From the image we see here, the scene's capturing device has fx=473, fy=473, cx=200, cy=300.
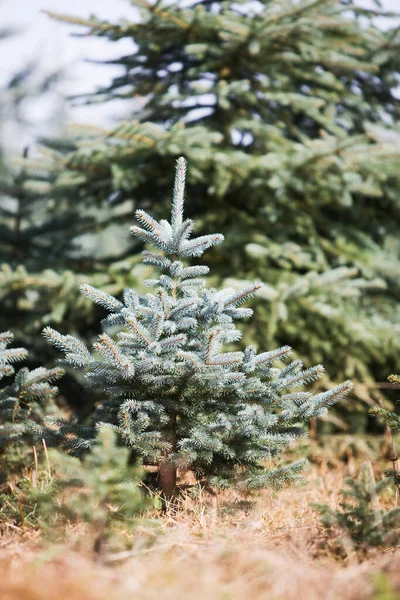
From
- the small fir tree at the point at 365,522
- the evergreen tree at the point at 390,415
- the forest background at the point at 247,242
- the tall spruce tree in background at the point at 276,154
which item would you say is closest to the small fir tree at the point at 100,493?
the forest background at the point at 247,242

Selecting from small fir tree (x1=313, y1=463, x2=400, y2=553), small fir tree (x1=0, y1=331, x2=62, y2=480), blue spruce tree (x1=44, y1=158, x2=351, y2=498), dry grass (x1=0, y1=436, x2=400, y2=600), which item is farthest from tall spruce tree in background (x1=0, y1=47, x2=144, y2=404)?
small fir tree (x1=313, y1=463, x2=400, y2=553)

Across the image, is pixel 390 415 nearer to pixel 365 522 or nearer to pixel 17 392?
pixel 365 522

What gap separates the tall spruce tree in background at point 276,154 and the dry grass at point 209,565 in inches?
65.4

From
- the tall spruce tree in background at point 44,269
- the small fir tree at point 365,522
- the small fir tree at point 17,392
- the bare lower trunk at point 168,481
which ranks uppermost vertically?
the small fir tree at point 365,522

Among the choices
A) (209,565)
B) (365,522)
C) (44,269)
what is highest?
(209,565)

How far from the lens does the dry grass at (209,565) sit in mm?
1058

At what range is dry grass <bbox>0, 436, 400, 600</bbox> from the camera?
1058 millimetres

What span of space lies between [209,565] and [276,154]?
2.82 meters

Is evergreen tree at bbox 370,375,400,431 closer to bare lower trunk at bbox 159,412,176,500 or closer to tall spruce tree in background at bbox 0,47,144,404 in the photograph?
bare lower trunk at bbox 159,412,176,500

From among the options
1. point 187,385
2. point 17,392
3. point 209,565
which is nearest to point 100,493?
point 209,565

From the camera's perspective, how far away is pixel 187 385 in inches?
76.9

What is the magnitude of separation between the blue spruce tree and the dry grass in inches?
8.3

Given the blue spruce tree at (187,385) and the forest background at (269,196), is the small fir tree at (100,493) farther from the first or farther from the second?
the forest background at (269,196)

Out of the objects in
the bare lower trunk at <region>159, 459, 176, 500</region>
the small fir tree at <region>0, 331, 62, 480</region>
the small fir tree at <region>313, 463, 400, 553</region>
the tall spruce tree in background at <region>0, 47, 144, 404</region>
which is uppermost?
the small fir tree at <region>313, 463, 400, 553</region>
